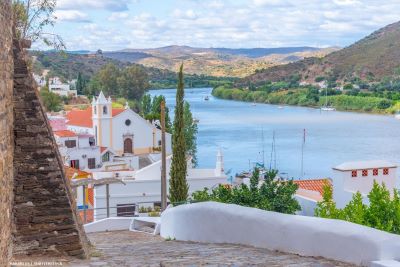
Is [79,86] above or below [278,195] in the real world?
above

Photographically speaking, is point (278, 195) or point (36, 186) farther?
point (278, 195)

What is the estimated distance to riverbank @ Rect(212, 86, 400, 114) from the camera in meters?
69.2

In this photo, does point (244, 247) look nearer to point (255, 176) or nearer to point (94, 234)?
point (255, 176)

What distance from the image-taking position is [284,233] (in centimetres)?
492

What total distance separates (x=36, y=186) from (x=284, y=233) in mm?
1972

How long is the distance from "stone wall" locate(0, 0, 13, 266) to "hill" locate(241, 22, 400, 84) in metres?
76.9

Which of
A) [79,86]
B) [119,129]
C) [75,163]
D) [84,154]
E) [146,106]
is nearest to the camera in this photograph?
[75,163]

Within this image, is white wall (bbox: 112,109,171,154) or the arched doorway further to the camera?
the arched doorway

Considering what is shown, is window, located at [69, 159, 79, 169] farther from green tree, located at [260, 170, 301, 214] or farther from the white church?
green tree, located at [260, 170, 301, 214]

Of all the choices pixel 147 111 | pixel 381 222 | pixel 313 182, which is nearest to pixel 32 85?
pixel 381 222

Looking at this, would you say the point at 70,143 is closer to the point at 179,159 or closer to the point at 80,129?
the point at 80,129

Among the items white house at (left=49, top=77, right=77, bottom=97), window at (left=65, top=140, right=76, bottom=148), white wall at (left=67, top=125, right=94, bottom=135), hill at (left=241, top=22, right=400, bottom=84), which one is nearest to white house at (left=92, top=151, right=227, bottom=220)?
window at (left=65, top=140, right=76, bottom=148)

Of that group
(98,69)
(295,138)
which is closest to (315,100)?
(98,69)

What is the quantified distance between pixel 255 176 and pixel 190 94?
112 m
